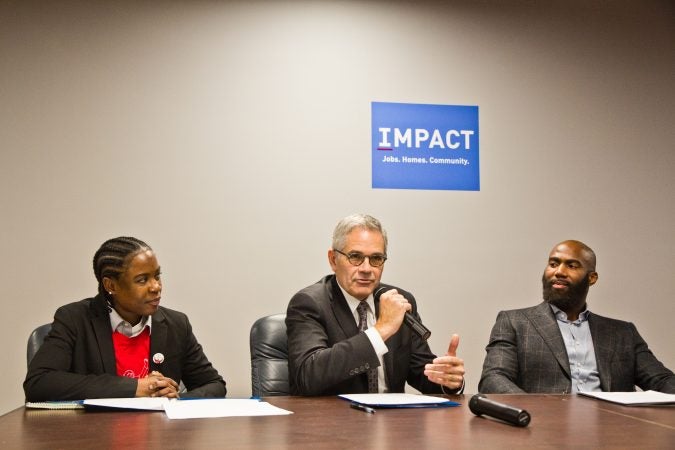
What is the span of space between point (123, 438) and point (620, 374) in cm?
276

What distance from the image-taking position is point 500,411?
74.5 inches

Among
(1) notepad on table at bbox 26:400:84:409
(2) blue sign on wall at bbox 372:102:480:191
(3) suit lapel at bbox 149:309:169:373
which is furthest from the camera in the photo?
(2) blue sign on wall at bbox 372:102:480:191

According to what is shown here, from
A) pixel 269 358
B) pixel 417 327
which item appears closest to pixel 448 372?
pixel 417 327

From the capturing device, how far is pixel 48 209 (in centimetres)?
395

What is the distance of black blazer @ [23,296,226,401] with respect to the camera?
254 centimetres

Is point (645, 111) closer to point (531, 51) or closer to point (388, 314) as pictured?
point (531, 51)

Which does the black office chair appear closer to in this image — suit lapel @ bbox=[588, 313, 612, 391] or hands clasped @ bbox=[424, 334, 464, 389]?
hands clasped @ bbox=[424, 334, 464, 389]

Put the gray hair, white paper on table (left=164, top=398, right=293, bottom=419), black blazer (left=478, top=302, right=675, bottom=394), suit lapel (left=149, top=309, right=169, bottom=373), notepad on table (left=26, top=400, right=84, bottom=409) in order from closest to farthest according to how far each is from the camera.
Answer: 1. white paper on table (left=164, top=398, right=293, bottom=419)
2. notepad on table (left=26, top=400, right=84, bottom=409)
3. suit lapel (left=149, top=309, right=169, bottom=373)
4. the gray hair
5. black blazer (left=478, top=302, right=675, bottom=394)

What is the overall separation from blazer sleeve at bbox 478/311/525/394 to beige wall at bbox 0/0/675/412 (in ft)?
2.27

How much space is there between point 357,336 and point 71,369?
46.5 inches

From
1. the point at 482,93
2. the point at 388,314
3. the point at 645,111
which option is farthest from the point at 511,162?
the point at 388,314

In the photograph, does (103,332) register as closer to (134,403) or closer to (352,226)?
(134,403)

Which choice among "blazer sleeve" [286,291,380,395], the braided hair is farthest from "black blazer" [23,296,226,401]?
"blazer sleeve" [286,291,380,395]

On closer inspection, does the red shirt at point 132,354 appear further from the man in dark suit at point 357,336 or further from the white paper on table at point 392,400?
the white paper on table at point 392,400
